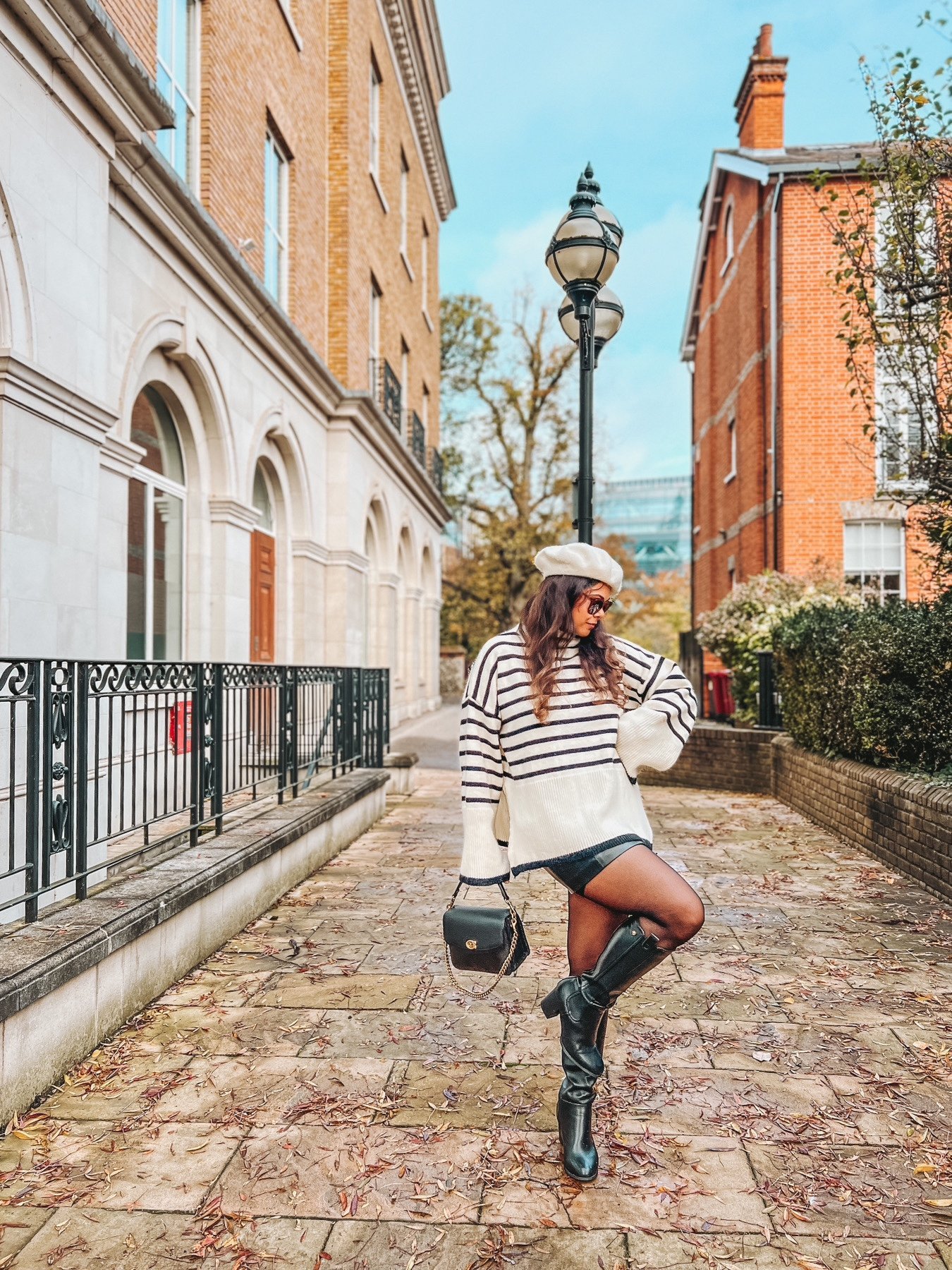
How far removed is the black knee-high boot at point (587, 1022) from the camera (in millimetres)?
2895

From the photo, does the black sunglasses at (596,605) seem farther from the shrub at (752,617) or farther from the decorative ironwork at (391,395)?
the decorative ironwork at (391,395)

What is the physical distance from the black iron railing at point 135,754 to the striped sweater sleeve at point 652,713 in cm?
217

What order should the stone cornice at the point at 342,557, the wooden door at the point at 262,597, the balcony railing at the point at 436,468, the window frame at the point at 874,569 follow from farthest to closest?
the balcony railing at the point at 436,468 → the window frame at the point at 874,569 → the stone cornice at the point at 342,557 → the wooden door at the point at 262,597

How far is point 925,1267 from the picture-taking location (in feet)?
8.25

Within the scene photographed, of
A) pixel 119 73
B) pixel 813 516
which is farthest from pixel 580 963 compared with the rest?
pixel 813 516

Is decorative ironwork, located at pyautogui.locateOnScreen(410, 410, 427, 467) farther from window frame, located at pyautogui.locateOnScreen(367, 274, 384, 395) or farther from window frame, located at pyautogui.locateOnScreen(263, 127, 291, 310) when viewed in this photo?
window frame, located at pyautogui.locateOnScreen(263, 127, 291, 310)

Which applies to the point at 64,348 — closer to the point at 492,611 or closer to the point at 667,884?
the point at 667,884

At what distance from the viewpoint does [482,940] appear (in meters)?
2.95

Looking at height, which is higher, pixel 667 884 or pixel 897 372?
pixel 897 372

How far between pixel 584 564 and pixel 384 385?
1613 centimetres

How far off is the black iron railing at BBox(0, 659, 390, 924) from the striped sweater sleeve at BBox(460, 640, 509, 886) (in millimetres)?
1694

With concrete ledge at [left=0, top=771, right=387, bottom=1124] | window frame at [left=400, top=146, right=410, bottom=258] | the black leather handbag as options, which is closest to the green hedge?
concrete ledge at [left=0, top=771, right=387, bottom=1124]

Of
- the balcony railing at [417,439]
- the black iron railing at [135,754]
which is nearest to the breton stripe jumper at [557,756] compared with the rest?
the black iron railing at [135,754]

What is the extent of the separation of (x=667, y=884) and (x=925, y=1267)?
1.12 meters
